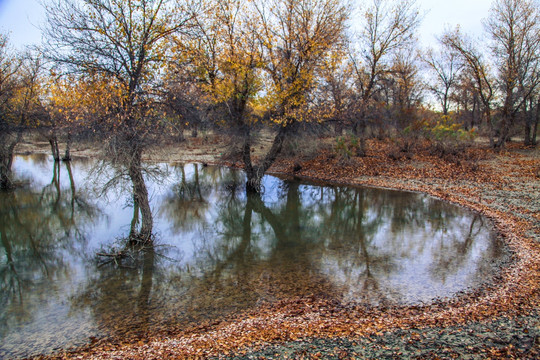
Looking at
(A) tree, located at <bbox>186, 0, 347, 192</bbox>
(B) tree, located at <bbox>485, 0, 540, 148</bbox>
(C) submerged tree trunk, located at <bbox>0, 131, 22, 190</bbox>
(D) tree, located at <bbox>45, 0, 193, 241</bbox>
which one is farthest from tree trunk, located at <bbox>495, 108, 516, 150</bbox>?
(C) submerged tree trunk, located at <bbox>0, 131, 22, 190</bbox>

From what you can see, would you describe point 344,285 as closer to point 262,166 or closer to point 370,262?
point 370,262

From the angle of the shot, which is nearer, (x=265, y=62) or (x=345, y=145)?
(x=265, y=62)

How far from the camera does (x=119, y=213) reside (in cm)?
1617

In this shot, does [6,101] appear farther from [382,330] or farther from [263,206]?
[382,330]

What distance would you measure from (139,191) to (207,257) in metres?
3.16

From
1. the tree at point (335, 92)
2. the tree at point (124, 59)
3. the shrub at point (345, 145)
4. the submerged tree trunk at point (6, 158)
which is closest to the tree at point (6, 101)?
the submerged tree trunk at point (6, 158)

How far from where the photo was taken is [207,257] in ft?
37.5

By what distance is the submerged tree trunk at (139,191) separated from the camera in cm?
1048

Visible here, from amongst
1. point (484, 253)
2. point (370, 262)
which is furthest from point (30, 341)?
point (484, 253)

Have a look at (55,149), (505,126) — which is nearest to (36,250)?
(55,149)

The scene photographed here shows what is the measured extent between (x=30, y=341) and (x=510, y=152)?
108 ft

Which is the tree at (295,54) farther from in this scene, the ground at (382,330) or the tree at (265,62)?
the ground at (382,330)

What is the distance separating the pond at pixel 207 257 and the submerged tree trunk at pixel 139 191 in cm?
35

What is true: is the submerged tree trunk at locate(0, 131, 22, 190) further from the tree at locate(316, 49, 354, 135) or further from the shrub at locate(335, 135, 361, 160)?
the shrub at locate(335, 135, 361, 160)
